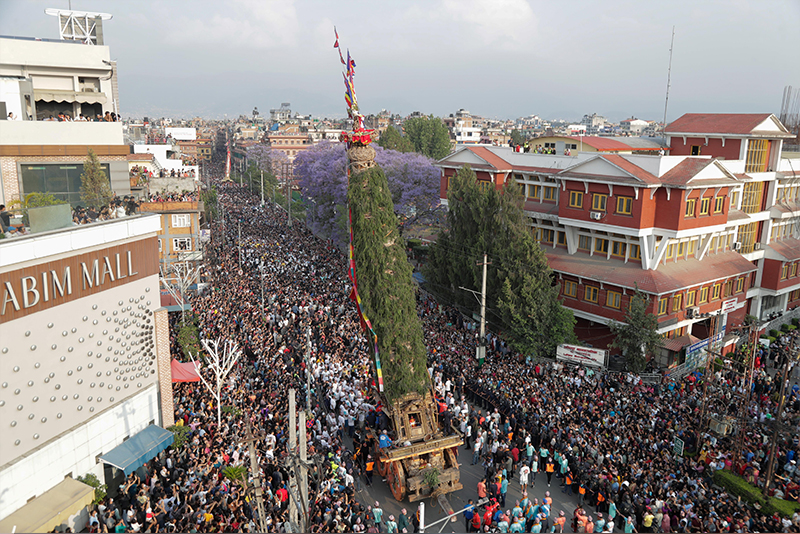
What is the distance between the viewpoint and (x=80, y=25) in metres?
35.3

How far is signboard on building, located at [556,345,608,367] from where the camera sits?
26.0 meters

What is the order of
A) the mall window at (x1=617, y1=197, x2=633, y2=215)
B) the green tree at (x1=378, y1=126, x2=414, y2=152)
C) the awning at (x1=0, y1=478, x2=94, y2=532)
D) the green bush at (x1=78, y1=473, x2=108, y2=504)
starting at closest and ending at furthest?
the awning at (x1=0, y1=478, x2=94, y2=532) → the green bush at (x1=78, y1=473, x2=108, y2=504) → the mall window at (x1=617, y1=197, x2=633, y2=215) → the green tree at (x1=378, y1=126, x2=414, y2=152)

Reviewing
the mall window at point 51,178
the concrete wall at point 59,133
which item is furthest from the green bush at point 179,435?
the concrete wall at point 59,133

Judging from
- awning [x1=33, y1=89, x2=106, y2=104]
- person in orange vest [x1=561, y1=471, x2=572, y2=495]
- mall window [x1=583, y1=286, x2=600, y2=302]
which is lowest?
person in orange vest [x1=561, y1=471, x2=572, y2=495]

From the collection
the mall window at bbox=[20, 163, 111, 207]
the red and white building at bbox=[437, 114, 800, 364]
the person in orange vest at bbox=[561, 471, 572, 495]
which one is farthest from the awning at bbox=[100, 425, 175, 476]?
the red and white building at bbox=[437, 114, 800, 364]

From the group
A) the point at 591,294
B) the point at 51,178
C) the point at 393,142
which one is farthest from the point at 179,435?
the point at 393,142

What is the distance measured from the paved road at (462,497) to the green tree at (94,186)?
12.0m

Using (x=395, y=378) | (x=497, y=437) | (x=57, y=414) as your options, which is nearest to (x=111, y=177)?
(x=57, y=414)

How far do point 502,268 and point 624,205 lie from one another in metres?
6.75

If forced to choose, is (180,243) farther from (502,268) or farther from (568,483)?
(568,483)

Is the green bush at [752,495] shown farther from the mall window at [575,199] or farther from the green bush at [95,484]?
the green bush at [95,484]

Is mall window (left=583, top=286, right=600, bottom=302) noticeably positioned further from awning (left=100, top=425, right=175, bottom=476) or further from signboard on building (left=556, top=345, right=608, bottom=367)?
awning (left=100, top=425, right=175, bottom=476)

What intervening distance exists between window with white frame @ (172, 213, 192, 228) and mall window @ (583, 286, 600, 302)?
83.6ft

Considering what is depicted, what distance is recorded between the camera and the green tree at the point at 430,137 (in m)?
82.8
